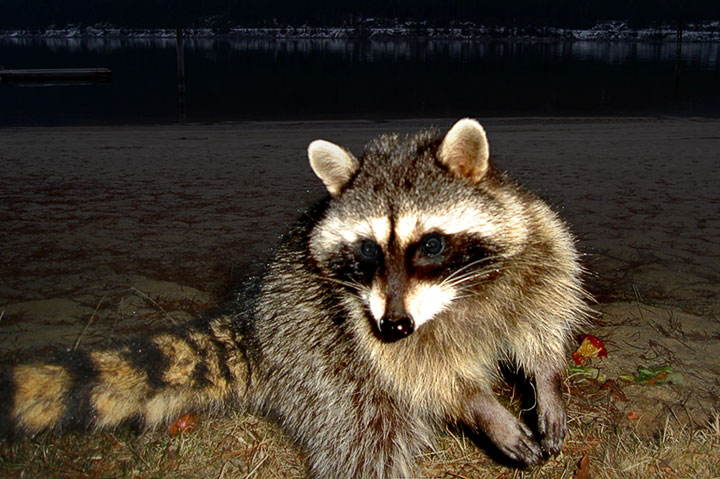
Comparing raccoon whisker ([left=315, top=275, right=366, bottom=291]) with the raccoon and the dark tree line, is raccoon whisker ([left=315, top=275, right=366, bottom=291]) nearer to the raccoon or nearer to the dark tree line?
the raccoon

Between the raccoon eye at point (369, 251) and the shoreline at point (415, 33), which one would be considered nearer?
the raccoon eye at point (369, 251)

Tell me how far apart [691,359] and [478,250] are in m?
1.76

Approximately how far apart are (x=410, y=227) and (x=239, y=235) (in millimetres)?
4009

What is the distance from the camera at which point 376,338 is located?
2.94 metres

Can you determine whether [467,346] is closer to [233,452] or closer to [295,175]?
[233,452]

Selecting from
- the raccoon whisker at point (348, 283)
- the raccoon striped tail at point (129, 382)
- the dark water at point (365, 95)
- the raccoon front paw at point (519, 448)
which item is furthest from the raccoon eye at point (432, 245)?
the dark water at point (365, 95)

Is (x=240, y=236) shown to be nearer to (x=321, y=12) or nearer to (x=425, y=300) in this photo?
(x=425, y=300)

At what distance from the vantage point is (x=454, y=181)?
284 centimetres

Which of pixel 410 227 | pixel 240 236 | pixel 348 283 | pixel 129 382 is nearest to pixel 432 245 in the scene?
pixel 410 227

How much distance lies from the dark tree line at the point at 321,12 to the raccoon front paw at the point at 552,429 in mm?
139695

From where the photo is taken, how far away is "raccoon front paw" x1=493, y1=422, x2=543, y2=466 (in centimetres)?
301

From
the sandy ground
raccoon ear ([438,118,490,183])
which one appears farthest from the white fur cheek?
the sandy ground

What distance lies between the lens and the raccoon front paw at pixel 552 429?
3096 millimetres

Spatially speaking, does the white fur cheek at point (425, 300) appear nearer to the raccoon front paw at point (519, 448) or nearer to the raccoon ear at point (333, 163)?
the raccoon ear at point (333, 163)
